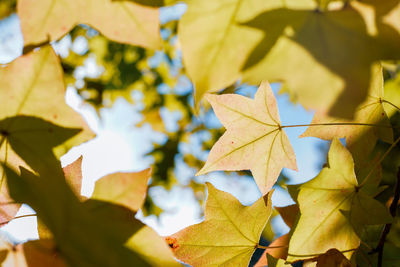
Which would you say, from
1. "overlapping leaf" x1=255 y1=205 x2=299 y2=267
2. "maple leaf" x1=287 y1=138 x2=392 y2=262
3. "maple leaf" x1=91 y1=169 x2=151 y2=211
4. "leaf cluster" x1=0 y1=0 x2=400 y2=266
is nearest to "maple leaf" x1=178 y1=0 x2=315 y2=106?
"leaf cluster" x1=0 y1=0 x2=400 y2=266

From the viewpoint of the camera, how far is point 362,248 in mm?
684

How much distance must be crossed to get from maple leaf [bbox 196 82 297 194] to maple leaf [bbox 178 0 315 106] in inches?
8.5

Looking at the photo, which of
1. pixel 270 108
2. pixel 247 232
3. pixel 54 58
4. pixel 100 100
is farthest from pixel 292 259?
pixel 100 100

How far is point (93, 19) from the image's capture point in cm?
49

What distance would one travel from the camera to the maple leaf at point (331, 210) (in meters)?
0.59

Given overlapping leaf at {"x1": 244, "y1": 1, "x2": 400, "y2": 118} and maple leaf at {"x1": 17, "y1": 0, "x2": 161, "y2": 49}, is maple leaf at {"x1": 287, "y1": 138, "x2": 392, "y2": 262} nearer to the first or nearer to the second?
overlapping leaf at {"x1": 244, "y1": 1, "x2": 400, "y2": 118}

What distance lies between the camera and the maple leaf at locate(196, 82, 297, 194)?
64 cm

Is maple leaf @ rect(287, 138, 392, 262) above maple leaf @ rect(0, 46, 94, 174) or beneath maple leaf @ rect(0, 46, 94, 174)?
beneath

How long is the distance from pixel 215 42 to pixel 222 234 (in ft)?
1.31

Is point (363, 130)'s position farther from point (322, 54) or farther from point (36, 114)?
point (36, 114)

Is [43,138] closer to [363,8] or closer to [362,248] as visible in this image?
[363,8]

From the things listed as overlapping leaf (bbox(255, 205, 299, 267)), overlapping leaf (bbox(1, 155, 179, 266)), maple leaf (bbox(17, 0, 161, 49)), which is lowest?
overlapping leaf (bbox(255, 205, 299, 267))

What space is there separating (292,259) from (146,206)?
229 cm

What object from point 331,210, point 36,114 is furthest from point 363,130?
point 36,114
